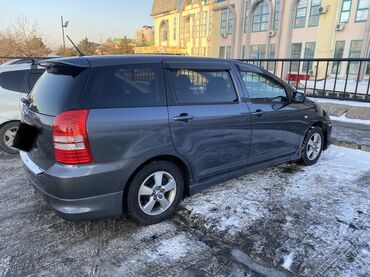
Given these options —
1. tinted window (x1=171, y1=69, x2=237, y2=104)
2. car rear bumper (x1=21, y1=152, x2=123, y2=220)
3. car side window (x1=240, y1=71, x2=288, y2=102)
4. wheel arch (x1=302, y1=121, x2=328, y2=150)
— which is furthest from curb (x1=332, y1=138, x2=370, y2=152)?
car rear bumper (x1=21, y1=152, x2=123, y2=220)

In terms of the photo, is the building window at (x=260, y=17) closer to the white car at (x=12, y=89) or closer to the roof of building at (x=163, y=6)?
the roof of building at (x=163, y=6)

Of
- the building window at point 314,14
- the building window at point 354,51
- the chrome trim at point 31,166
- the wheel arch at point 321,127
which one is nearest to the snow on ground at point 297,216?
the wheel arch at point 321,127

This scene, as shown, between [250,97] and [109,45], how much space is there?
45290 millimetres

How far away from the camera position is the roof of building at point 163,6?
40656 millimetres

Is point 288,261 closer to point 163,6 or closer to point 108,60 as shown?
point 108,60

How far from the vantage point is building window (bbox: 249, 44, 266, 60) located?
26891mm

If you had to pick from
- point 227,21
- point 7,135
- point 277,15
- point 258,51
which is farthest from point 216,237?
point 227,21

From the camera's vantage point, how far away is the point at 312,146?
460 cm

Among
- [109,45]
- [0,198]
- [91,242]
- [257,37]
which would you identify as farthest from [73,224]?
[109,45]

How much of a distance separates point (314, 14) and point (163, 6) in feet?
89.4

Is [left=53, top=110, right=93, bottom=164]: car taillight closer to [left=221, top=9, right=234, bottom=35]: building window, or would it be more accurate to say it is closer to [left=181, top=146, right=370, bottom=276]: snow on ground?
[left=181, top=146, right=370, bottom=276]: snow on ground

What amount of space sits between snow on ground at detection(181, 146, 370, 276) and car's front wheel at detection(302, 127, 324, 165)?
17 centimetres

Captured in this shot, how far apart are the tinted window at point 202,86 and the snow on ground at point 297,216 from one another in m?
1.23

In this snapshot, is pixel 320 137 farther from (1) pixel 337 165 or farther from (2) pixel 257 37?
(2) pixel 257 37
